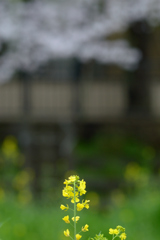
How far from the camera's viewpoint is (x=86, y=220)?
423 cm

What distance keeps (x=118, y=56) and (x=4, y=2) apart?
2399mm

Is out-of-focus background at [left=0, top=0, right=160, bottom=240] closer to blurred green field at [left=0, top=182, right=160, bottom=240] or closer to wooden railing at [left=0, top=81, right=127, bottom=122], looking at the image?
wooden railing at [left=0, top=81, right=127, bottom=122]

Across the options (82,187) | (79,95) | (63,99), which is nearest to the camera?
(82,187)

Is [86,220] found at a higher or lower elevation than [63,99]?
lower

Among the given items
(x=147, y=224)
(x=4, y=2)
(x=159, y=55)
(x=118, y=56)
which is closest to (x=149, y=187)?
(x=147, y=224)

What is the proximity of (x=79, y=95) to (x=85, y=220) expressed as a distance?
5.15 m

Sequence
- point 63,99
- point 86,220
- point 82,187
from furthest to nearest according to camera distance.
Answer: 1. point 63,99
2. point 86,220
3. point 82,187

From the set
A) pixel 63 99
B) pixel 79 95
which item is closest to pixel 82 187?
pixel 79 95

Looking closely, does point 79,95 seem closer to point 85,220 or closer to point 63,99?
point 63,99

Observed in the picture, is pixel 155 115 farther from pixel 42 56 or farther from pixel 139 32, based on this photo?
pixel 42 56

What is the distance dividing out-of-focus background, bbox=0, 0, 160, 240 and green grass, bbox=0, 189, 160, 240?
0.53 meters

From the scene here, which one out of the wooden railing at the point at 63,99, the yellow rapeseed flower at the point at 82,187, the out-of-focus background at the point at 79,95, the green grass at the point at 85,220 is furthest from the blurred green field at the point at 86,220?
the wooden railing at the point at 63,99

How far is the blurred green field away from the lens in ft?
12.3

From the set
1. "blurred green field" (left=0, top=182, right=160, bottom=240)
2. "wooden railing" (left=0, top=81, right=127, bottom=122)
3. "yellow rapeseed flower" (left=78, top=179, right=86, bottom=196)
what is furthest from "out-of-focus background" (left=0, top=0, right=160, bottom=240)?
"yellow rapeseed flower" (left=78, top=179, right=86, bottom=196)
